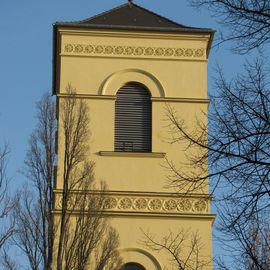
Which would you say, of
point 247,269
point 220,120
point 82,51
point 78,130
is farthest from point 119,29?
point 220,120

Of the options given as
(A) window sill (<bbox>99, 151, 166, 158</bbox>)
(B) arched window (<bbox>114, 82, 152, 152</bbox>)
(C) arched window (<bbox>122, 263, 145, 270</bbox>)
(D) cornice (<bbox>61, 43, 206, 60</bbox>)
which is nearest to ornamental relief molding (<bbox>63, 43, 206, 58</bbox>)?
(D) cornice (<bbox>61, 43, 206, 60</bbox>)

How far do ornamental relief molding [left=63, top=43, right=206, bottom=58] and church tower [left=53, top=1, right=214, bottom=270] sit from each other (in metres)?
0.03

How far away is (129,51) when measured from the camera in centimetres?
3091

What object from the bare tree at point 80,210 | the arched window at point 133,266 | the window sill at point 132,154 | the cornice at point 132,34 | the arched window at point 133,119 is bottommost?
the arched window at point 133,266

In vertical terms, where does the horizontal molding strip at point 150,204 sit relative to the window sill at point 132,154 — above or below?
below

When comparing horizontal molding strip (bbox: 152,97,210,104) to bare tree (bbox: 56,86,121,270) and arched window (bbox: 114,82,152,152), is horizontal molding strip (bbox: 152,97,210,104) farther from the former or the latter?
bare tree (bbox: 56,86,121,270)

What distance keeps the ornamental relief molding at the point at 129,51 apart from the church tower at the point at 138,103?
3 cm

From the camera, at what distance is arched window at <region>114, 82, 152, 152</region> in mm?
29703

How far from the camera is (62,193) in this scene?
28297mm

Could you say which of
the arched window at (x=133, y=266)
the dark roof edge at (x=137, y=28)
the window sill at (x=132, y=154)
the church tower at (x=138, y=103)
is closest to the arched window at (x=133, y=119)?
the church tower at (x=138, y=103)

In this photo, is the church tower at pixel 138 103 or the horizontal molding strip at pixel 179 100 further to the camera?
the horizontal molding strip at pixel 179 100

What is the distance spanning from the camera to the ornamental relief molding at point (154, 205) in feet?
93.9

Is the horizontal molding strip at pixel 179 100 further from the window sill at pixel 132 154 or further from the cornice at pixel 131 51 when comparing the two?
the window sill at pixel 132 154

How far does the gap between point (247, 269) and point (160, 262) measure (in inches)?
417
